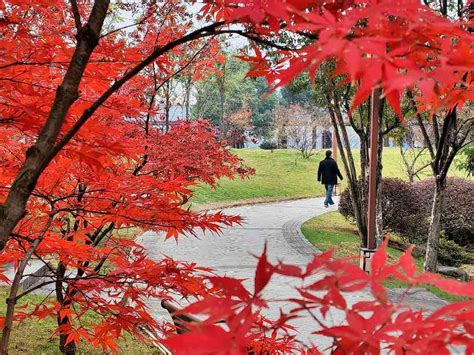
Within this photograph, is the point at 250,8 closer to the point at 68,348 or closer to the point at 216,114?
the point at 68,348

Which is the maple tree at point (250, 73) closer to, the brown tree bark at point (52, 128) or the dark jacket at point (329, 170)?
the brown tree bark at point (52, 128)

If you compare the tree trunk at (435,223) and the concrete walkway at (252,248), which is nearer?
the concrete walkway at (252,248)

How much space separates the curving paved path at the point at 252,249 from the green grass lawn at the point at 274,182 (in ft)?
6.92

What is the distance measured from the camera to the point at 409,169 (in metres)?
17.9

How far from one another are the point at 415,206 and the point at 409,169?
5.91m

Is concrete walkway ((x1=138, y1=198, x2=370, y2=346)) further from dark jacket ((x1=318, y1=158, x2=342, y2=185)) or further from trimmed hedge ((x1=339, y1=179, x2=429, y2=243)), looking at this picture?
trimmed hedge ((x1=339, y1=179, x2=429, y2=243))

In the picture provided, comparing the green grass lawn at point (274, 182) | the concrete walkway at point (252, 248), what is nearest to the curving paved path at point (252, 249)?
the concrete walkway at point (252, 248)

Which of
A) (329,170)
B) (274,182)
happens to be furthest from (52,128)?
(274,182)

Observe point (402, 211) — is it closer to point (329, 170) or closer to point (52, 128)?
point (329, 170)

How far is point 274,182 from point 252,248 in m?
11.7

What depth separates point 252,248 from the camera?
10445mm

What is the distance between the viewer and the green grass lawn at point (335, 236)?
412 inches

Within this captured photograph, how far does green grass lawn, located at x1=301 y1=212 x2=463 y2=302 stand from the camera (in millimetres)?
10469

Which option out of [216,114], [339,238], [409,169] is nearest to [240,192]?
[409,169]
